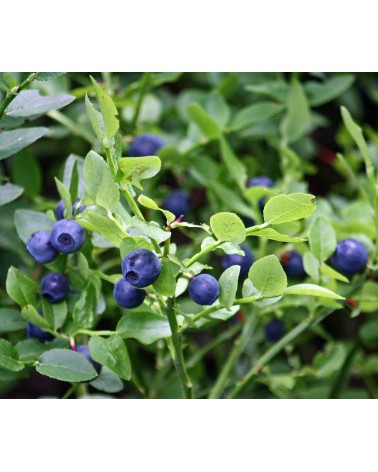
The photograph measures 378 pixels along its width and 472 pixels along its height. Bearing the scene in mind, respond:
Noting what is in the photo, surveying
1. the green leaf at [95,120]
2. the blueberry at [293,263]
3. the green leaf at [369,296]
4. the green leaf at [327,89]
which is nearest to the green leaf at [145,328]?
the green leaf at [95,120]

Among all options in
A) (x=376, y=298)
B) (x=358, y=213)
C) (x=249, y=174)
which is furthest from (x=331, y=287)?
(x=249, y=174)

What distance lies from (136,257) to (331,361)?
671 mm

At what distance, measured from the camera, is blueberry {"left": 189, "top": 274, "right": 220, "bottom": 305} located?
0.83m

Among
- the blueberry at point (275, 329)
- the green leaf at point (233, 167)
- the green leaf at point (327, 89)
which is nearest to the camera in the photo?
the green leaf at point (233, 167)

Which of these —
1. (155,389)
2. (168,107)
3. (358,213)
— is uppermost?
(358,213)

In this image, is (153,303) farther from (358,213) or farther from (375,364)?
(375,364)

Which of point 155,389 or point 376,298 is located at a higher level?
point 376,298

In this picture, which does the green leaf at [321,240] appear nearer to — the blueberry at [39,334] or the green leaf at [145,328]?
the green leaf at [145,328]

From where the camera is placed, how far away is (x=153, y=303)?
932 mm

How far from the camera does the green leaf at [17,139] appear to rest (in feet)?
3.27

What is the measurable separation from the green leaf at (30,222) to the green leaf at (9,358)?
17cm

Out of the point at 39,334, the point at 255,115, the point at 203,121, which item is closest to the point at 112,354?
the point at 39,334

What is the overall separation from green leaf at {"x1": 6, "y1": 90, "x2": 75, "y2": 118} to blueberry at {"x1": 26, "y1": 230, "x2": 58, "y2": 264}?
6.3 inches

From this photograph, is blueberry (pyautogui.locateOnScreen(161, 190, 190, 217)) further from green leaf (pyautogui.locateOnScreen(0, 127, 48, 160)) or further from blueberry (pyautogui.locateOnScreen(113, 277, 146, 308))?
blueberry (pyautogui.locateOnScreen(113, 277, 146, 308))
